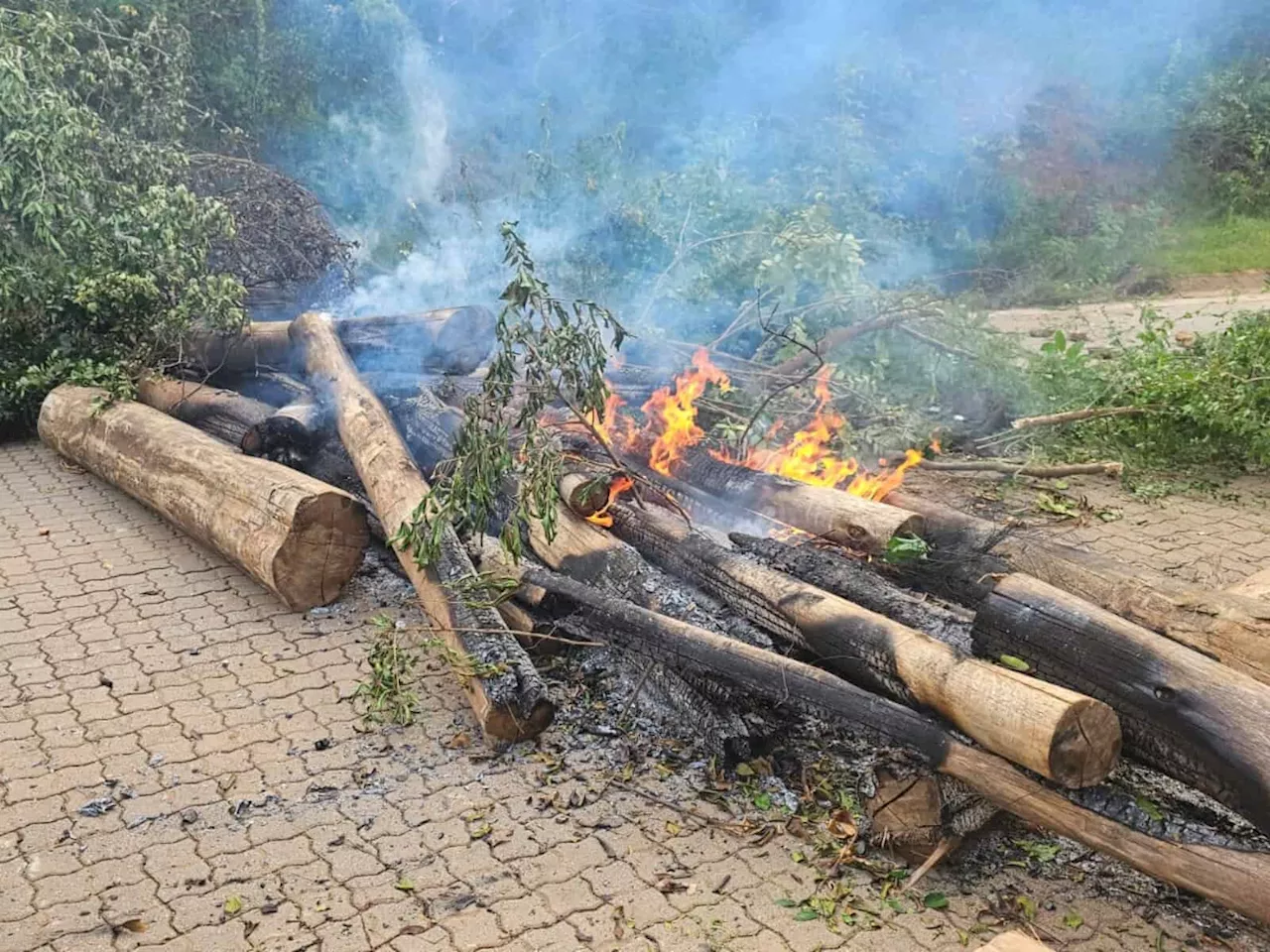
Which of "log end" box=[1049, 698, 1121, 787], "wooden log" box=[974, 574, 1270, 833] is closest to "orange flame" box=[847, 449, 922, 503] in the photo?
"wooden log" box=[974, 574, 1270, 833]

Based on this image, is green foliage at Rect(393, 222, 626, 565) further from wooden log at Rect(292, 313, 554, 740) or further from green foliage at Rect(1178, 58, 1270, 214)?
green foliage at Rect(1178, 58, 1270, 214)

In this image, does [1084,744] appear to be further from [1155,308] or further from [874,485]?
[1155,308]

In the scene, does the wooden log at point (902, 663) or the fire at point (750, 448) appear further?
the fire at point (750, 448)

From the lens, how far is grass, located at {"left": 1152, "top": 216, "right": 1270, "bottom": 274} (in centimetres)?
1441

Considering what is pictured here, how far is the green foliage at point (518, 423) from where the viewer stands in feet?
13.4

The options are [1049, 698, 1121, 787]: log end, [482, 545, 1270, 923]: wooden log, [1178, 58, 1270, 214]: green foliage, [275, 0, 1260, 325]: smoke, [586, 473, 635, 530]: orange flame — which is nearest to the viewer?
[482, 545, 1270, 923]: wooden log

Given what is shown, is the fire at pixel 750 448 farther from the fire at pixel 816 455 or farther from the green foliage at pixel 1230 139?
the green foliage at pixel 1230 139

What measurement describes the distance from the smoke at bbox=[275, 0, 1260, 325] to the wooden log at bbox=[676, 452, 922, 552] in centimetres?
354

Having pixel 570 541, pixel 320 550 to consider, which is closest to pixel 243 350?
pixel 320 550

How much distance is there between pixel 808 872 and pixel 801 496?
191cm

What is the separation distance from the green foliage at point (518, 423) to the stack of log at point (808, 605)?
0.87 feet

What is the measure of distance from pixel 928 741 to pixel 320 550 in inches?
121

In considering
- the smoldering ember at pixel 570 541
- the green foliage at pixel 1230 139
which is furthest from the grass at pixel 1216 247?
the smoldering ember at pixel 570 541

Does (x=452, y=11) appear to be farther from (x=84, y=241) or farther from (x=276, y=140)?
(x=84, y=241)
